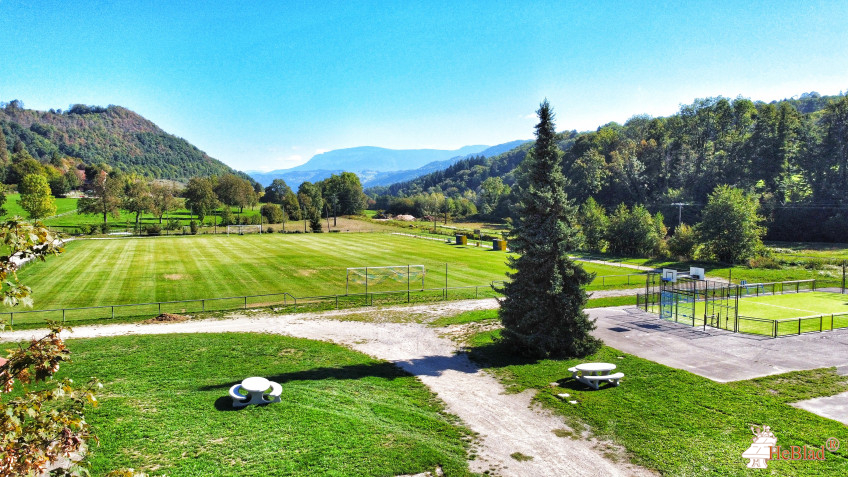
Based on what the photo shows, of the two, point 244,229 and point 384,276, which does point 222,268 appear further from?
point 244,229

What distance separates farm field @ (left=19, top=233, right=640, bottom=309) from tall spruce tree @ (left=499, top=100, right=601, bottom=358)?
1989 centimetres

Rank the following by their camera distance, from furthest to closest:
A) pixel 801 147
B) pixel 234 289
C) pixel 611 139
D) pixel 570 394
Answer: pixel 611 139, pixel 801 147, pixel 234 289, pixel 570 394

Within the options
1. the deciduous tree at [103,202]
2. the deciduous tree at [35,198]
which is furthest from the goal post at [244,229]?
the deciduous tree at [35,198]

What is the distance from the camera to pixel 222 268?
153ft

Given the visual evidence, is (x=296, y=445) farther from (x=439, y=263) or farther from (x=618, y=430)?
(x=439, y=263)

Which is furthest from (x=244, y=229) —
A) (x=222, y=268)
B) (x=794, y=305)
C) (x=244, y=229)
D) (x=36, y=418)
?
(x=36, y=418)

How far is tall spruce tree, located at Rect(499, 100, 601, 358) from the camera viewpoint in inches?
803

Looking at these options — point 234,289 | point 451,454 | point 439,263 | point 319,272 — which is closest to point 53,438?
point 451,454

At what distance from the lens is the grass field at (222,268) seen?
36.2 m

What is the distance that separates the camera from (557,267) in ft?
67.1

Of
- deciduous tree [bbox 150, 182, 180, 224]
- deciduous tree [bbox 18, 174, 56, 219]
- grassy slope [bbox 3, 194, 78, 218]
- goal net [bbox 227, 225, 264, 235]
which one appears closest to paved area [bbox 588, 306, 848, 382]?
goal net [bbox 227, 225, 264, 235]

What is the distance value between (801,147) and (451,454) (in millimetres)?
106748

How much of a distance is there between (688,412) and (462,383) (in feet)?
25.1

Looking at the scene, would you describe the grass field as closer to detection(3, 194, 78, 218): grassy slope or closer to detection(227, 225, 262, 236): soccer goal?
detection(227, 225, 262, 236): soccer goal
